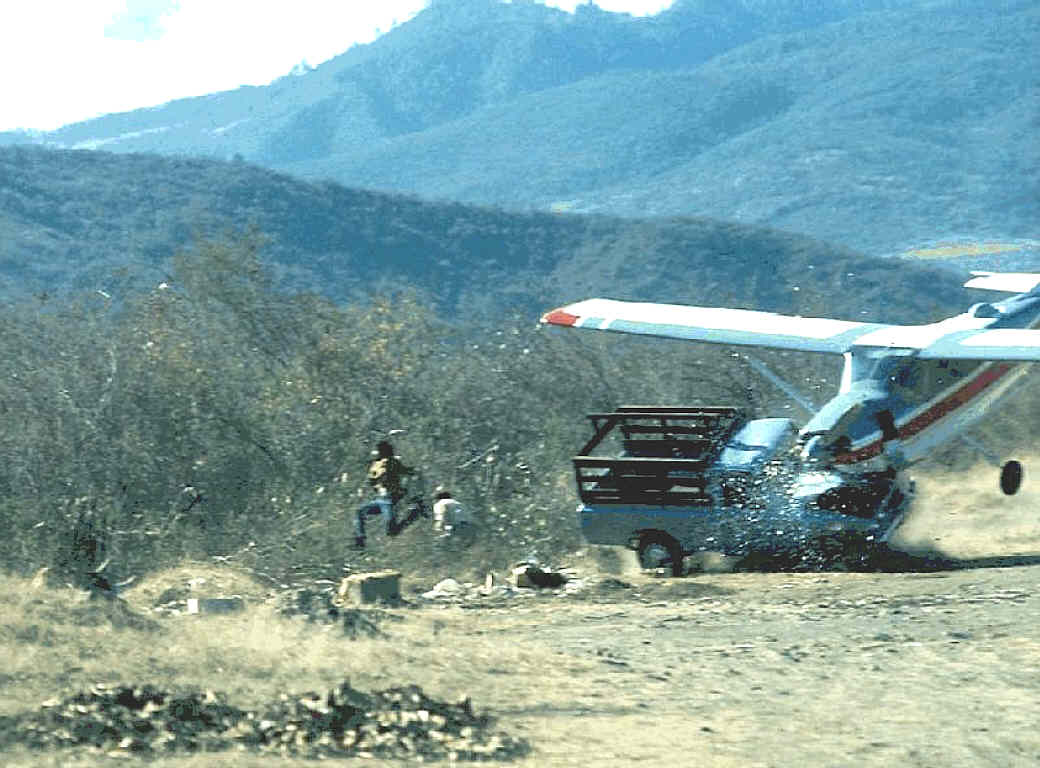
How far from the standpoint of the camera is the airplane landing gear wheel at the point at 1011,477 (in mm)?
21844

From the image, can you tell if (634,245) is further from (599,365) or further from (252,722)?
(252,722)

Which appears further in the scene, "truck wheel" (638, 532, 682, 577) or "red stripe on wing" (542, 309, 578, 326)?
"red stripe on wing" (542, 309, 578, 326)

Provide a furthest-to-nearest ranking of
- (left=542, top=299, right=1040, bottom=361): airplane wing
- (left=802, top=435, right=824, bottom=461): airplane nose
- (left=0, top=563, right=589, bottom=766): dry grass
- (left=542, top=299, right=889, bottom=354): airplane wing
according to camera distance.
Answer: (left=542, top=299, right=889, bottom=354): airplane wing < (left=542, top=299, right=1040, bottom=361): airplane wing < (left=802, top=435, right=824, bottom=461): airplane nose < (left=0, top=563, right=589, bottom=766): dry grass

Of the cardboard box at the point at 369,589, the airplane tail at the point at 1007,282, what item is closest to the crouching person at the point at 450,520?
the cardboard box at the point at 369,589

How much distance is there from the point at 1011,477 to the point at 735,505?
603 centimetres

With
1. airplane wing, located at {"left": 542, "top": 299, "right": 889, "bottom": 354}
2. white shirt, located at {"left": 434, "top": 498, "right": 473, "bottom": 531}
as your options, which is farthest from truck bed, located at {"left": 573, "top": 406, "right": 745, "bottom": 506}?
airplane wing, located at {"left": 542, "top": 299, "right": 889, "bottom": 354}

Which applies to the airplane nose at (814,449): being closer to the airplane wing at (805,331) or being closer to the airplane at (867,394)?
the airplane at (867,394)

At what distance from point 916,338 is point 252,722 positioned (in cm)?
1228

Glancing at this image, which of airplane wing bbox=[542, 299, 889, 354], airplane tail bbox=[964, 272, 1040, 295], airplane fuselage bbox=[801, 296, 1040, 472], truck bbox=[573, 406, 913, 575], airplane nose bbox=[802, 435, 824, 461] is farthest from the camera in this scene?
airplane tail bbox=[964, 272, 1040, 295]

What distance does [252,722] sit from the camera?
9.08 m

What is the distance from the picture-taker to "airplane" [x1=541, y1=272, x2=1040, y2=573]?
17.5 m

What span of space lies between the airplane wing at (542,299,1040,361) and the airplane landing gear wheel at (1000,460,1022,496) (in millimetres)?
1761

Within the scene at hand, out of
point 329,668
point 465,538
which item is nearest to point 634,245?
point 465,538

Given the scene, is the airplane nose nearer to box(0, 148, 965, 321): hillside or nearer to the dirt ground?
the dirt ground
